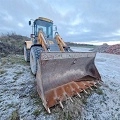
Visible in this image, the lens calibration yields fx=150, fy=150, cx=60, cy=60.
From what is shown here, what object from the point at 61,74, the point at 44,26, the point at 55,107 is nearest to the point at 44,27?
the point at 44,26

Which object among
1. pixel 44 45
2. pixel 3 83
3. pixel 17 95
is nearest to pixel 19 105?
pixel 17 95

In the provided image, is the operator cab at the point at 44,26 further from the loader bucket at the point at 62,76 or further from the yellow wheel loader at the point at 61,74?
the loader bucket at the point at 62,76

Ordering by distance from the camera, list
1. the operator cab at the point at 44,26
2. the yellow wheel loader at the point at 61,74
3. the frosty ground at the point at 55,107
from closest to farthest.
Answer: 1. the frosty ground at the point at 55,107
2. the yellow wheel loader at the point at 61,74
3. the operator cab at the point at 44,26

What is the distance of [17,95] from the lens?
3801 mm

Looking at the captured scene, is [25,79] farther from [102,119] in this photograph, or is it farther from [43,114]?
[102,119]

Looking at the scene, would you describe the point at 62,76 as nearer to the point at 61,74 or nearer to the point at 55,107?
the point at 61,74

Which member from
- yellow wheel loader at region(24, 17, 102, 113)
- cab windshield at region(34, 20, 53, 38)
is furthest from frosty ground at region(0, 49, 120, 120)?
cab windshield at region(34, 20, 53, 38)

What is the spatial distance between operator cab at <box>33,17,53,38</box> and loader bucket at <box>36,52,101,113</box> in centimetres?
273

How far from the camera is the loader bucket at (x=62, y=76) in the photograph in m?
3.29

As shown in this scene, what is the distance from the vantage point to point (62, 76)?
4.07m

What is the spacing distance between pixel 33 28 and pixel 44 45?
214 centimetres

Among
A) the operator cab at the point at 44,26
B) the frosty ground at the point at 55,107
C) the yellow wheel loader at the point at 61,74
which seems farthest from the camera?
the operator cab at the point at 44,26

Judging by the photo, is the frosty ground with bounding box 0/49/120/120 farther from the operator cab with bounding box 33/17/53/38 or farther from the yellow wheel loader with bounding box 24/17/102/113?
the operator cab with bounding box 33/17/53/38

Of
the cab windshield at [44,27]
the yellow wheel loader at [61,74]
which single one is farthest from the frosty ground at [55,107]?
the cab windshield at [44,27]
